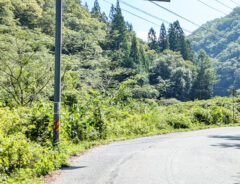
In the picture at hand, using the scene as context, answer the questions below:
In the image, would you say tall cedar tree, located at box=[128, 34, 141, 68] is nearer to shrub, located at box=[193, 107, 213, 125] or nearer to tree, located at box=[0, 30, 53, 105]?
shrub, located at box=[193, 107, 213, 125]

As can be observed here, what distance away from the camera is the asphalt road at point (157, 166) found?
6398mm

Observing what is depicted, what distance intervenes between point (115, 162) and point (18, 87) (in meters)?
8.60

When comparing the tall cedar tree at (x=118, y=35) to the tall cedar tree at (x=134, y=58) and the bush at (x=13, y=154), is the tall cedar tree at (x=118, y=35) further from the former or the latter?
the bush at (x=13, y=154)

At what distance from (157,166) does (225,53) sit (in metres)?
145

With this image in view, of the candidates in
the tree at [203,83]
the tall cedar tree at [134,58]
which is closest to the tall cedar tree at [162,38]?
the tree at [203,83]

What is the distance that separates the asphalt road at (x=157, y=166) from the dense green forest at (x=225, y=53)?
240ft

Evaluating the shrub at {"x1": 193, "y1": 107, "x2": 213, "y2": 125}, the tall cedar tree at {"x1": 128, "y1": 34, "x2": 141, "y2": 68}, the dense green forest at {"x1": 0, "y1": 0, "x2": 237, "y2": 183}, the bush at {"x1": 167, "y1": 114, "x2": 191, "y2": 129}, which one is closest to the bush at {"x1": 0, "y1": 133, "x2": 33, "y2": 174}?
the dense green forest at {"x1": 0, "y1": 0, "x2": 237, "y2": 183}

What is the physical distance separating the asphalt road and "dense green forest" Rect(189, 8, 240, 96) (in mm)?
73027

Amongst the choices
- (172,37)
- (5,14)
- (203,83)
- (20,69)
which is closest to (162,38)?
(172,37)

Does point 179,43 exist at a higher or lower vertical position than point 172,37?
lower

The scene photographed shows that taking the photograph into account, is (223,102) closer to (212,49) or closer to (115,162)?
(115,162)

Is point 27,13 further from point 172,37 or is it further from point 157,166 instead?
point 172,37

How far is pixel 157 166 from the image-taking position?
7672 mm

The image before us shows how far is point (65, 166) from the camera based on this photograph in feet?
25.2
